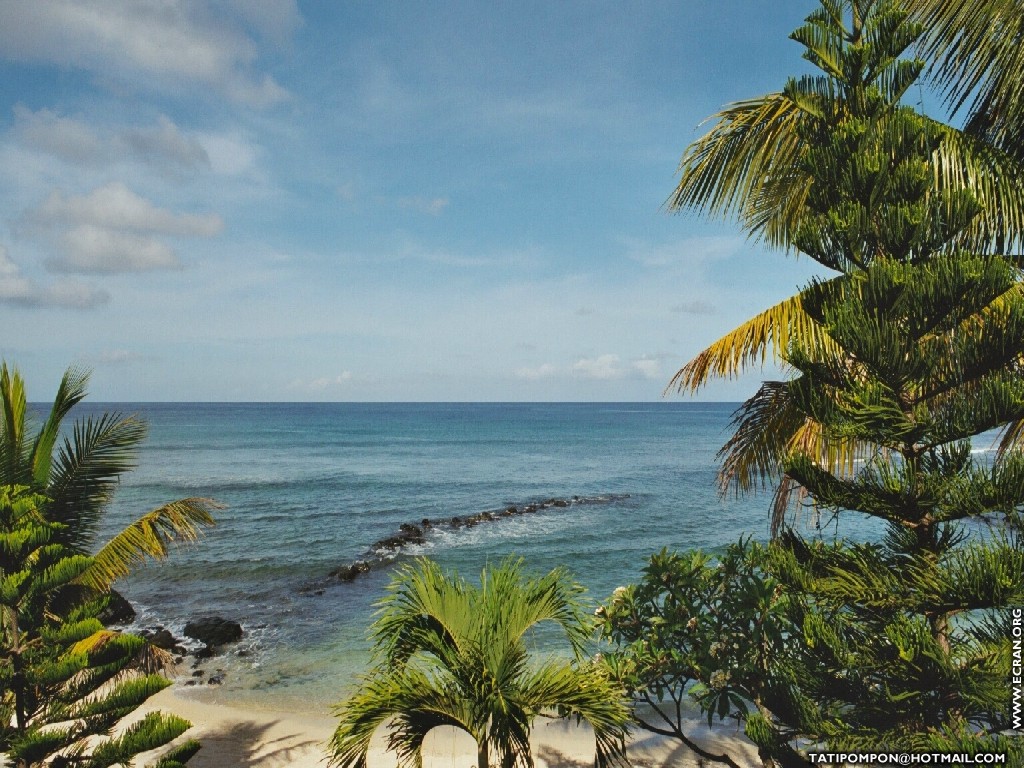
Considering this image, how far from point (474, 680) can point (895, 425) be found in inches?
119

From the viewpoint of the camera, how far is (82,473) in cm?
592

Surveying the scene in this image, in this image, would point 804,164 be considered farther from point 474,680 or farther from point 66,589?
point 66,589

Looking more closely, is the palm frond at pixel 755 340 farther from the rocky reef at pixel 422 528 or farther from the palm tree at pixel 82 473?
the rocky reef at pixel 422 528

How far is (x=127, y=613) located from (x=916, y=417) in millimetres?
16737

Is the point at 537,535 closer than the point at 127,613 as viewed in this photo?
No

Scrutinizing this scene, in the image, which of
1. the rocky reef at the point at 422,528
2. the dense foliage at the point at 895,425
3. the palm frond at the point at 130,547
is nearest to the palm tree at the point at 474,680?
the dense foliage at the point at 895,425

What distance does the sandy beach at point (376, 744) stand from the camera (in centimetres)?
807

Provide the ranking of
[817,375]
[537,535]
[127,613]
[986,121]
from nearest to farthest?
[817,375], [986,121], [127,613], [537,535]

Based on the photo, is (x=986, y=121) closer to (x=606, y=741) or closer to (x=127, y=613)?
(x=606, y=741)

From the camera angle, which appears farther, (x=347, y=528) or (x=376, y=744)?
(x=347, y=528)

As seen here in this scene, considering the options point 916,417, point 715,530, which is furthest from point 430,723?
point 715,530

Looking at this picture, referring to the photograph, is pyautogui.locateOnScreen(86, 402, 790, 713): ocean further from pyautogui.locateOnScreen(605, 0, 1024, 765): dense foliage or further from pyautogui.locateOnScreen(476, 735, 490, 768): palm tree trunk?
pyautogui.locateOnScreen(476, 735, 490, 768): palm tree trunk

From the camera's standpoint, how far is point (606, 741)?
12.1ft

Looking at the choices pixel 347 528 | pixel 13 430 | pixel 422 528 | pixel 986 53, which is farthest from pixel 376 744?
pixel 347 528
